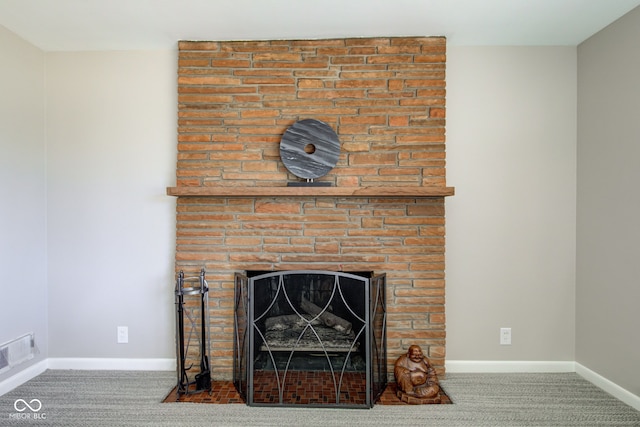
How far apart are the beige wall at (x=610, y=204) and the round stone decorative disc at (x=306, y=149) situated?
5.41 ft

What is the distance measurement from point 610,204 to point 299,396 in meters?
2.20

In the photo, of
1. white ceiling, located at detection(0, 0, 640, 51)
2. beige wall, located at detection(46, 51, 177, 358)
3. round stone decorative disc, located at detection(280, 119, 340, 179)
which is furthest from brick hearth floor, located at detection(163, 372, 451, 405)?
white ceiling, located at detection(0, 0, 640, 51)

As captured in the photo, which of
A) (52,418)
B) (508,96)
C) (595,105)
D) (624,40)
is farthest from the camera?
(508,96)

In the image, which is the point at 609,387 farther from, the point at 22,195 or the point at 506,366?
the point at 22,195

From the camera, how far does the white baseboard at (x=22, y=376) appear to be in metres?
2.38

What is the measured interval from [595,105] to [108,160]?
328cm

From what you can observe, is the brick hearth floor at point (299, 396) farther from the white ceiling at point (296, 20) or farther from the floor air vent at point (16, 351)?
the white ceiling at point (296, 20)

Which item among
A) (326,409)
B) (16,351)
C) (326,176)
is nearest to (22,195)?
(16,351)

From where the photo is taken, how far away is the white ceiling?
2.17 m

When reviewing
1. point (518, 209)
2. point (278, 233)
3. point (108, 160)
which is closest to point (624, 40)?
point (518, 209)

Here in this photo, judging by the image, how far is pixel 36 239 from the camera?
106 inches

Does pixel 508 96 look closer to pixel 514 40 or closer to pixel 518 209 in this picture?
pixel 514 40

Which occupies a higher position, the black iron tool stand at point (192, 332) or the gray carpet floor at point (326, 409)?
the black iron tool stand at point (192, 332)

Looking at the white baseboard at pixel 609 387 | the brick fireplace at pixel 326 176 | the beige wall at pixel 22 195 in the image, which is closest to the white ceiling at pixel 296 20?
the brick fireplace at pixel 326 176
